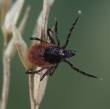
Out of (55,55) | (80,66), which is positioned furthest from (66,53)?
(80,66)

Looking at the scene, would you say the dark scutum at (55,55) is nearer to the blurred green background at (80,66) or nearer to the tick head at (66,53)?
the tick head at (66,53)

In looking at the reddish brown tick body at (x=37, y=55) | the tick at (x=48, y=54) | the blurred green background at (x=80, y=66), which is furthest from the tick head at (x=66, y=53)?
the blurred green background at (x=80, y=66)

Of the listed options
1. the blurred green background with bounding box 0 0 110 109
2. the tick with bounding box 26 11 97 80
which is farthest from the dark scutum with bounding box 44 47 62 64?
the blurred green background with bounding box 0 0 110 109

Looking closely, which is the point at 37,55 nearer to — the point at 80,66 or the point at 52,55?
the point at 52,55

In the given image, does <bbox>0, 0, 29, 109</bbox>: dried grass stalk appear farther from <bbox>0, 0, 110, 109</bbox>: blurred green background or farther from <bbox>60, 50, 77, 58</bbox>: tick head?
<bbox>0, 0, 110, 109</bbox>: blurred green background

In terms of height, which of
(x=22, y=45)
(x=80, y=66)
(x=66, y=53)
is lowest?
(x=80, y=66)

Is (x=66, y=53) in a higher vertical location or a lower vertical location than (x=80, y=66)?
higher

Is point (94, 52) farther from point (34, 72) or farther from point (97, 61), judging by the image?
point (34, 72)

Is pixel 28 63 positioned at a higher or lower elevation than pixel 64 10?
higher

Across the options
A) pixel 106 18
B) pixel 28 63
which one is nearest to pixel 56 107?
pixel 106 18
